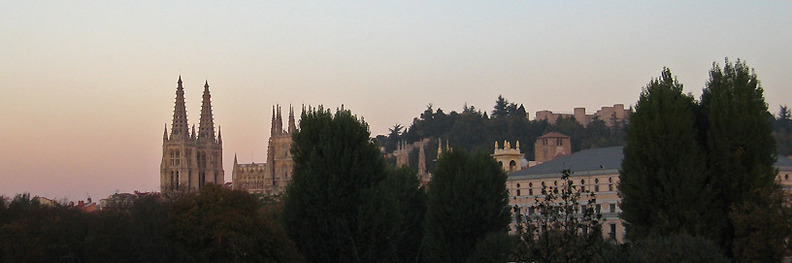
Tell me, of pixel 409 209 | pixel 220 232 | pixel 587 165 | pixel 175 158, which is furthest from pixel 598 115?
pixel 220 232

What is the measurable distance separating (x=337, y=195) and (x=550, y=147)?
341 ft

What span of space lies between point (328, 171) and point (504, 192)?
1174 cm

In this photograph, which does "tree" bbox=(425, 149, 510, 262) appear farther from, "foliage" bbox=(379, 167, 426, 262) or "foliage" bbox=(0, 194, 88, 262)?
"foliage" bbox=(0, 194, 88, 262)

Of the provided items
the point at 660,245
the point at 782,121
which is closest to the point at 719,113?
the point at 660,245

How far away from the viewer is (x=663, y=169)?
36.9 metres

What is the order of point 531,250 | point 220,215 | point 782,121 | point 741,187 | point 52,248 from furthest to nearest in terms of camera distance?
1. point 782,121
2. point 220,215
3. point 52,248
4. point 741,187
5. point 531,250

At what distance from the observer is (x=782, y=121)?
163875mm

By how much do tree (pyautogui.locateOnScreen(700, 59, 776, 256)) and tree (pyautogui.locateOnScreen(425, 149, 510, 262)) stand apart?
13.1m

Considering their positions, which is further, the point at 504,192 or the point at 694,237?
the point at 504,192

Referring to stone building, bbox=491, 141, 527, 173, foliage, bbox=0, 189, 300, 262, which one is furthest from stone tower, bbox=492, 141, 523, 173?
foliage, bbox=0, 189, 300, 262

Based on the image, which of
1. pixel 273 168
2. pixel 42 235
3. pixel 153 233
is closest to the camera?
pixel 42 235

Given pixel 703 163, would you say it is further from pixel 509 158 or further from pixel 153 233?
pixel 509 158

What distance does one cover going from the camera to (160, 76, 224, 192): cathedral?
16350cm

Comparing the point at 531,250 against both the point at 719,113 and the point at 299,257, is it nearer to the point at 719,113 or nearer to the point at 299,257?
the point at 719,113
